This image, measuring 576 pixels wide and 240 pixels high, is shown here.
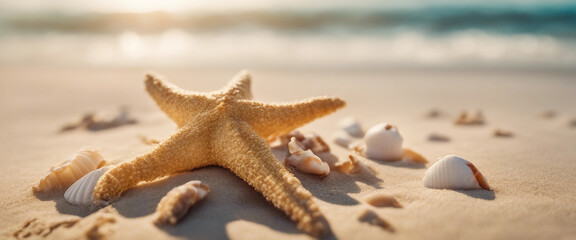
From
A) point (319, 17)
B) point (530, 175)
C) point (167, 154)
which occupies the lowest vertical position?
point (530, 175)

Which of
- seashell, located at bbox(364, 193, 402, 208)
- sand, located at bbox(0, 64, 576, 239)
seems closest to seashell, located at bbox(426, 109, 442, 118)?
sand, located at bbox(0, 64, 576, 239)

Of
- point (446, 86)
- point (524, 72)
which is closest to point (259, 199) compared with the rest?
point (446, 86)

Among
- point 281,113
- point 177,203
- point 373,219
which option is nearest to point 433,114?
point 281,113

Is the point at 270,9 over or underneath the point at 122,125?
over

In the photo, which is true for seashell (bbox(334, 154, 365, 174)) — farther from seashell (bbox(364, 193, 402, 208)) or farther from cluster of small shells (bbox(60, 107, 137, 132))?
cluster of small shells (bbox(60, 107, 137, 132))

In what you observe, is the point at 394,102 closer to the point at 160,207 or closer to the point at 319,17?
the point at 160,207

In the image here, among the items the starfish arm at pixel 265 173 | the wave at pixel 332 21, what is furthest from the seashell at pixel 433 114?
the wave at pixel 332 21

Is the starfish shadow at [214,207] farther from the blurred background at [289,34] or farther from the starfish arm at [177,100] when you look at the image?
the blurred background at [289,34]
